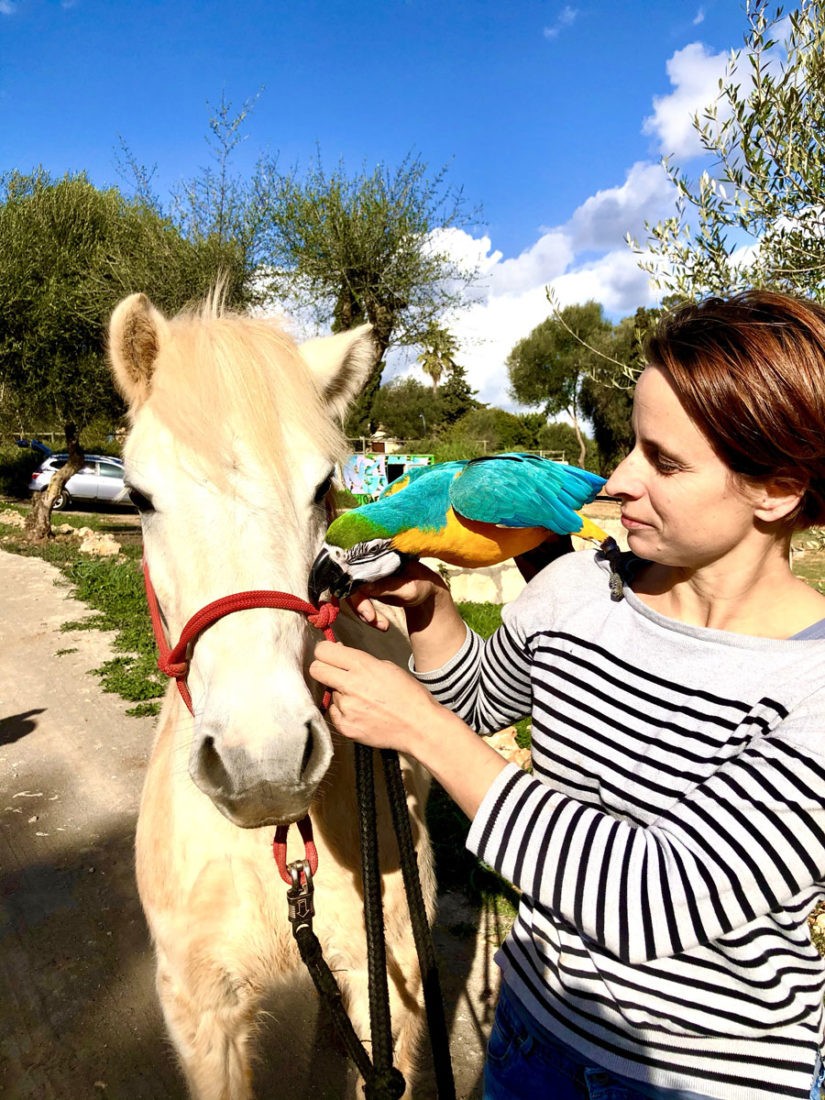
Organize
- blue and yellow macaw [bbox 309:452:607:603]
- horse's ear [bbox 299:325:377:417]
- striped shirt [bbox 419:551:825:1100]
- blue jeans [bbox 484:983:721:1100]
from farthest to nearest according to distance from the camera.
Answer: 1. horse's ear [bbox 299:325:377:417]
2. blue and yellow macaw [bbox 309:452:607:603]
3. blue jeans [bbox 484:983:721:1100]
4. striped shirt [bbox 419:551:825:1100]

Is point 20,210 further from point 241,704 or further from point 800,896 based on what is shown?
point 800,896

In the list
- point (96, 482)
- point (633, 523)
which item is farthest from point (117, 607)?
point (96, 482)

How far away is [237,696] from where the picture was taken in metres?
1.28

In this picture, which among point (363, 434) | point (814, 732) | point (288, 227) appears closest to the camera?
point (814, 732)

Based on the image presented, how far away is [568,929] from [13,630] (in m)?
9.45

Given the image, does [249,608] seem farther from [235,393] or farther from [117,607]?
[117,607]

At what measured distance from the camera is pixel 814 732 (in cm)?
102

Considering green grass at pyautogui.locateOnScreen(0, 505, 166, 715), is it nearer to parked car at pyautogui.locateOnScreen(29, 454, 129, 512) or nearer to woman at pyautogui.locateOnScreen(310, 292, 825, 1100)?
parked car at pyautogui.locateOnScreen(29, 454, 129, 512)

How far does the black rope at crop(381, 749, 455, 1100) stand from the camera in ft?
4.69

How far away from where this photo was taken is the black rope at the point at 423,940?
4.69 feet

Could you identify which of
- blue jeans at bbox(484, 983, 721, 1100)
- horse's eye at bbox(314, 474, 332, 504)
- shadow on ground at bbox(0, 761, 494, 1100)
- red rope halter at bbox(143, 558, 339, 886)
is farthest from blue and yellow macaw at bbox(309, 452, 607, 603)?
shadow on ground at bbox(0, 761, 494, 1100)

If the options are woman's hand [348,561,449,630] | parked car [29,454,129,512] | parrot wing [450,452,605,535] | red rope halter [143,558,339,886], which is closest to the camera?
red rope halter [143,558,339,886]

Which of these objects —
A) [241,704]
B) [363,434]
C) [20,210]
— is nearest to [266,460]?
[241,704]

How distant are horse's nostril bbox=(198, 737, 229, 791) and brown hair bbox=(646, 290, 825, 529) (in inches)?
43.9
